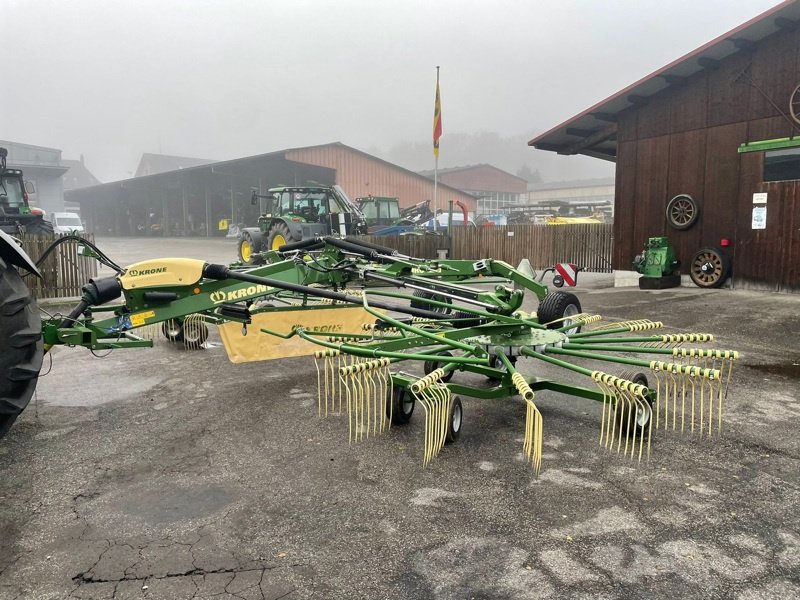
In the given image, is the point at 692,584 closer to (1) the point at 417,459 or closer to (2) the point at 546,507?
(2) the point at 546,507

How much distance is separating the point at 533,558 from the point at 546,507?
1.69 feet

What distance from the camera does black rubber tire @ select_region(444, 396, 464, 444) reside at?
4.13 metres

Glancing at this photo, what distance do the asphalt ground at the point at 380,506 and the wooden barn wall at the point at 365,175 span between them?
34402 millimetres

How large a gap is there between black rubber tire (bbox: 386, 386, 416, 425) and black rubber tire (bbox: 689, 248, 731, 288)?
10051 mm

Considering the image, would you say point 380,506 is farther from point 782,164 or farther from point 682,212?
point 682,212

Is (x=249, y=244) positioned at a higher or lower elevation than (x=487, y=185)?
lower

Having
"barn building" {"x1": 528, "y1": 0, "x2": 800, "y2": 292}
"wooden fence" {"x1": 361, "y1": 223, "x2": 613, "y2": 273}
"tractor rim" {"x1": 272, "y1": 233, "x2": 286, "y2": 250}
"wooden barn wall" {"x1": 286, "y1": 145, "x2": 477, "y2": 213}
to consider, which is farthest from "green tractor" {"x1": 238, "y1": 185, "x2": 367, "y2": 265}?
"wooden barn wall" {"x1": 286, "y1": 145, "x2": 477, "y2": 213}

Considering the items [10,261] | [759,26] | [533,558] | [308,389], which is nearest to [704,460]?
[533,558]

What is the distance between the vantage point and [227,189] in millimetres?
46219

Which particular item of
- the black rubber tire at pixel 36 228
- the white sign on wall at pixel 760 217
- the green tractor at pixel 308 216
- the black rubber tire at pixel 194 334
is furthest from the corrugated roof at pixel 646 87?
the black rubber tire at pixel 36 228

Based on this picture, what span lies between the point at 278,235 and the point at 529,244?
766 centimetres

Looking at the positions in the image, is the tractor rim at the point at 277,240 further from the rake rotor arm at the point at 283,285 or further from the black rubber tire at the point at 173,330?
the rake rotor arm at the point at 283,285

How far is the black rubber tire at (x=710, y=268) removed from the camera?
481 inches

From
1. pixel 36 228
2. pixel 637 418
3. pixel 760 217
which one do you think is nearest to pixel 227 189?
pixel 36 228
